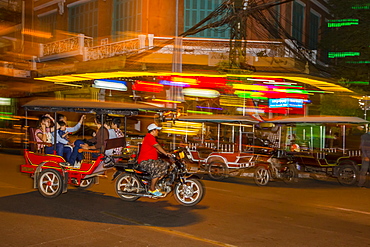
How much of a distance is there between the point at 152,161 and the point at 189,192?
→ 998mm

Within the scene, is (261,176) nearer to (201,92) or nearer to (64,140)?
(64,140)

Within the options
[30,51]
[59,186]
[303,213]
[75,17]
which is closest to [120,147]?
[59,186]

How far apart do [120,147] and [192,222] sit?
345 cm

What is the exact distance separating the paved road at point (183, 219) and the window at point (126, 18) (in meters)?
12.3

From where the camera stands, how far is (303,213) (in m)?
8.73

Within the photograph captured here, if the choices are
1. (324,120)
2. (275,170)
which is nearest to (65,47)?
(275,170)

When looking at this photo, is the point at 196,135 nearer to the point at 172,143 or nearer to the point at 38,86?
the point at 172,143

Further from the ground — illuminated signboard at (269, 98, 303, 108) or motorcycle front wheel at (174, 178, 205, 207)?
illuminated signboard at (269, 98, 303, 108)

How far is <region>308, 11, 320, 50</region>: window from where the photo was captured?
81.8ft

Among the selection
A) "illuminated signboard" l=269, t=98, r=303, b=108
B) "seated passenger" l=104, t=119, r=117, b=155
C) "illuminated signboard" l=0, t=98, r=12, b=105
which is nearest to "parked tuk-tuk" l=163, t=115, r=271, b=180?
"seated passenger" l=104, t=119, r=117, b=155

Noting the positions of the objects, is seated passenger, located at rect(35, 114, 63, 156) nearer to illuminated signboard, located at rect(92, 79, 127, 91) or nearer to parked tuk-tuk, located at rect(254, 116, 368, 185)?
parked tuk-tuk, located at rect(254, 116, 368, 185)

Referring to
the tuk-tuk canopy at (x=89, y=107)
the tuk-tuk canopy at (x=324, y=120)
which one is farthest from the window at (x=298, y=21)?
the tuk-tuk canopy at (x=89, y=107)

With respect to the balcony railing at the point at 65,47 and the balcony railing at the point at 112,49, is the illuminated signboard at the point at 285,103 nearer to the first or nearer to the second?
the balcony railing at the point at 112,49

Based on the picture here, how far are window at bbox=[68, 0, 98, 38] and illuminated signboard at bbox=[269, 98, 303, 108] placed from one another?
33.7 feet
